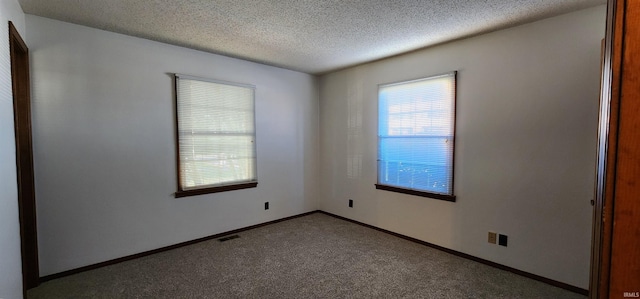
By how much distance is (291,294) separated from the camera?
230cm

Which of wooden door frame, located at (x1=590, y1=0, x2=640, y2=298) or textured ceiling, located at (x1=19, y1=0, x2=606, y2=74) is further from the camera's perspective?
textured ceiling, located at (x1=19, y1=0, x2=606, y2=74)

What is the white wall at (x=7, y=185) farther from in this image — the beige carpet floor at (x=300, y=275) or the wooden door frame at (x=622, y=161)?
the wooden door frame at (x=622, y=161)

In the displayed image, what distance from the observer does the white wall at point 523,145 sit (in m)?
2.26

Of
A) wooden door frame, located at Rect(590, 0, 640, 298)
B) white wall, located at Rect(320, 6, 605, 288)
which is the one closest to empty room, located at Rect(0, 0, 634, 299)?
white wall, located at Rect(320, 6, 605, 288)

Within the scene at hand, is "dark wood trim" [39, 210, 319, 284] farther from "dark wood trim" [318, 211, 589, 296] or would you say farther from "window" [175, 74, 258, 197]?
"dark wood trim" [318, 211, 589, 296]

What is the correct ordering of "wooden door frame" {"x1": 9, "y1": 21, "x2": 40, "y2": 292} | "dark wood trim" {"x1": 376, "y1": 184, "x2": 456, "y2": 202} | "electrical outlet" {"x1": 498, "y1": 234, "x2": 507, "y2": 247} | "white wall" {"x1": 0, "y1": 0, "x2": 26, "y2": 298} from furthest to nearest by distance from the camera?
"dark wood trim" {"x1": 376, "y1": 184, "x2": 456, "y2": 202} → "electrical outlet" {"x1": 498, "y1": 234, "x2": 507, "y2": 247} → "wooden door frame" {"x1": 9, "y1": 21, "x2": 40, "y2": 292} → "white wall" {"x1": 0, "y1": 0, "x2": 26, "y2": 298}

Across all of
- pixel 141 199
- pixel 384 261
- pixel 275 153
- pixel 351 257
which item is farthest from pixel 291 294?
pixel 275 153

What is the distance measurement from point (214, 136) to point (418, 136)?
101 inches

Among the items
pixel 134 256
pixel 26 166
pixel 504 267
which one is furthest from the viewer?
pixel 134 256

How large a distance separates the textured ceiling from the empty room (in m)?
0.02

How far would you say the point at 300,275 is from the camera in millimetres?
2607

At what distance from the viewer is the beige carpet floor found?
2.31 metres

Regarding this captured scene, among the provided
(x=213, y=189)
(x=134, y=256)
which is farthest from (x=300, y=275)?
(x=134, y=256)

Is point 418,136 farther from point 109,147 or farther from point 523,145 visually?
point 109,147
